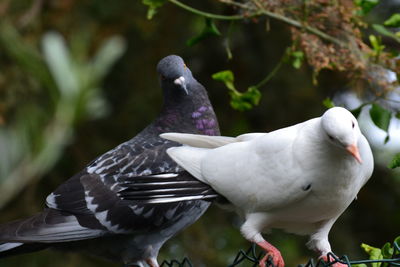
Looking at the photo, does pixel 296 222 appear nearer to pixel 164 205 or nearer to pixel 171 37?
pixel 164 205

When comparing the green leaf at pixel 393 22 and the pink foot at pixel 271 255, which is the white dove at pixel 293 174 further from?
the green leaf at pixel 393 22

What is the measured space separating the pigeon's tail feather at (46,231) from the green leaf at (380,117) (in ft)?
4.01

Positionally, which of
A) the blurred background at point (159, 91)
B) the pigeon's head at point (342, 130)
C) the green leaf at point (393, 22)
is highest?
the green leaf at point (393, 22)

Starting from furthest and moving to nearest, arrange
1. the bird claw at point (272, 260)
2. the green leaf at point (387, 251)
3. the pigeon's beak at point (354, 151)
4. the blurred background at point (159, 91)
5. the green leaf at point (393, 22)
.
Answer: the blurred background at point (159, 91)
the green leaf at point (393, 22)
the bird claw at point (272, 260)
the green leaf at point (387, 251)
the pigeon's beak at point (354, 151)

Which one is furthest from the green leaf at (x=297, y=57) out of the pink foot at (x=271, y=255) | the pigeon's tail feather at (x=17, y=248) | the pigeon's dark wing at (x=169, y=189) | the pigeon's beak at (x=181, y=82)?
the pigeon's tail feather at (x=17, y=248)

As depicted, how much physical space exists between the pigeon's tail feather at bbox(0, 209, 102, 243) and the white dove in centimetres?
69

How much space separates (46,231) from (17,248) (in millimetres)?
166

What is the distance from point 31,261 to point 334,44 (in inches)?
111

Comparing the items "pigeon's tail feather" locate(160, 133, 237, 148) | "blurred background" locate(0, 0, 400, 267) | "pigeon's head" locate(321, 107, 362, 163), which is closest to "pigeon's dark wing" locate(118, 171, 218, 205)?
"pigeon's tail feather" locate(160, 133, 237, 148)

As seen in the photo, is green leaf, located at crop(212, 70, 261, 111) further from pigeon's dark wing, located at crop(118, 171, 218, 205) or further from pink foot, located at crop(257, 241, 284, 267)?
pink foot, located at crop(257, 241, 284, 267)

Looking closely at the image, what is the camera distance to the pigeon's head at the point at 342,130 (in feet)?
7.48

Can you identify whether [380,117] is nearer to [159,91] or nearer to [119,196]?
[119,196]

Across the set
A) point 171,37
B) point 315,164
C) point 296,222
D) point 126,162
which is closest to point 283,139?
point 315,164

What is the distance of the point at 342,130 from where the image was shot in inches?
90.1
